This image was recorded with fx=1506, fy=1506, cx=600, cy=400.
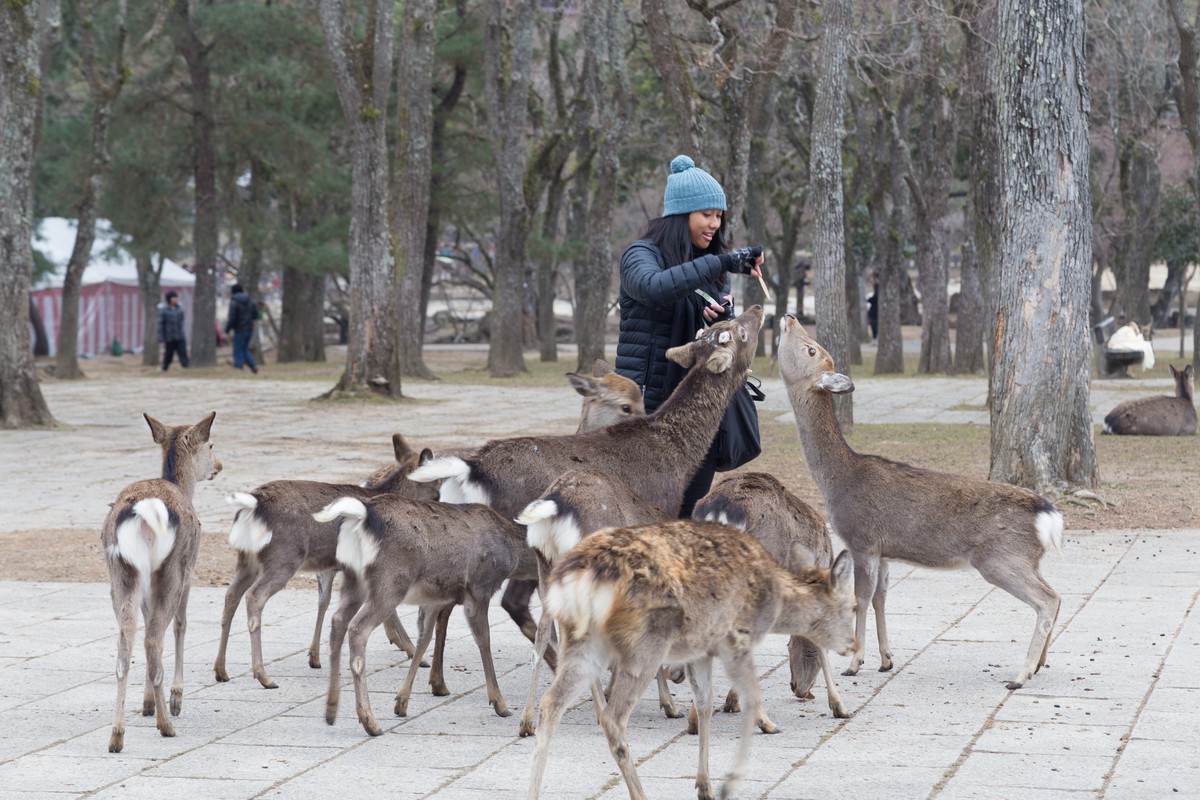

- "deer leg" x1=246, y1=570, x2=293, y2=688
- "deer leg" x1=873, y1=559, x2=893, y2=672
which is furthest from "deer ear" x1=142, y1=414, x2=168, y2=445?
"deer leg" x1=873, y1=559, x2=893, y2=672

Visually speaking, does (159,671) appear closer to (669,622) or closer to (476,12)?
(669,622)

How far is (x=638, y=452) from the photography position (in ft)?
21.0

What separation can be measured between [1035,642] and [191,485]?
12.3 feet

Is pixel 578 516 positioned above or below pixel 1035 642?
above

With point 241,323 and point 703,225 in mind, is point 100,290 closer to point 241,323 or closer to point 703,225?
point 241,323

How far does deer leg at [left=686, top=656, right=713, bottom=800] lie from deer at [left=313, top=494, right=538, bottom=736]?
3.77 feet

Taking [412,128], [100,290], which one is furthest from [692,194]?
[100,290]

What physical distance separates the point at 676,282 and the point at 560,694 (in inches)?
91.7

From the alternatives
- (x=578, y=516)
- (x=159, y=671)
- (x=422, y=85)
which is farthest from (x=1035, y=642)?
(x=422, y=85)

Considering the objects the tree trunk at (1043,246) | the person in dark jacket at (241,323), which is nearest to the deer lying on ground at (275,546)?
the tree trunk at (1043,246)

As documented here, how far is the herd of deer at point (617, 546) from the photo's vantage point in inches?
189

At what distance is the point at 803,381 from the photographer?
7.10m

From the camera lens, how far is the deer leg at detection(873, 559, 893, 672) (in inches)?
263

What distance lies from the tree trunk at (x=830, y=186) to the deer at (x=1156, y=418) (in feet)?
10.1
